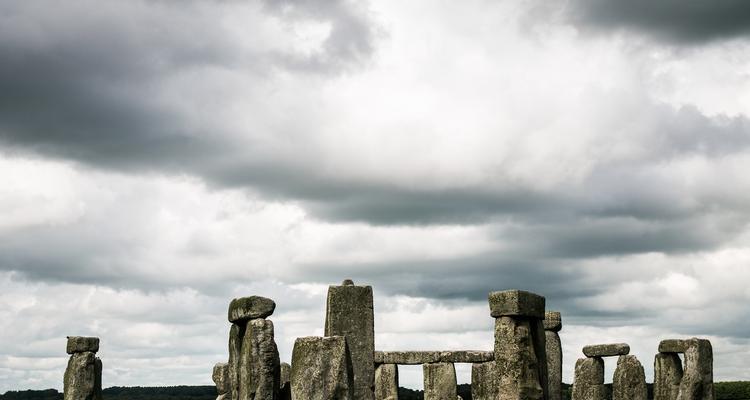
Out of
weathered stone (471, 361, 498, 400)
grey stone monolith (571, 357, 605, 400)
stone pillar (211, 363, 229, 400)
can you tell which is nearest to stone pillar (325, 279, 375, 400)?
stone pillar (211, 363, 229, 400)

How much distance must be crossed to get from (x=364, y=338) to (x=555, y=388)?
26.1 feet

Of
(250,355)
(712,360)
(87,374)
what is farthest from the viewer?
(87,374)

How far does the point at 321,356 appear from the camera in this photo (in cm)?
1538

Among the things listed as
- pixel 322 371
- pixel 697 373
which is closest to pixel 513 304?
pixel 322 371

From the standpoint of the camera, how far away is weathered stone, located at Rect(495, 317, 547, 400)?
56.4 ft

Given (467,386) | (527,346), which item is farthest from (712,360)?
(467,386)

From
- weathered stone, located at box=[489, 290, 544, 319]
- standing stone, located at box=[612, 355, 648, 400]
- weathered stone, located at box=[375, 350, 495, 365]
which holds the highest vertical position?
weathered stone, located at box=[489, 290, 544, 319]

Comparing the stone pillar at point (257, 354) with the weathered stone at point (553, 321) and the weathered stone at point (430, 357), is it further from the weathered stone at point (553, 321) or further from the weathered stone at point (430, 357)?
the weathered stone at point (430, 357)

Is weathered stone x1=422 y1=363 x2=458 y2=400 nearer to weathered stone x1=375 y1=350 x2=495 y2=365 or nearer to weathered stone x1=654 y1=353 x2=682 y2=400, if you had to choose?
weathered stone x1=375 y1=350 x2=495 y2=365

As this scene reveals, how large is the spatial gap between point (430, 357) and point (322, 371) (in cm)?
1592

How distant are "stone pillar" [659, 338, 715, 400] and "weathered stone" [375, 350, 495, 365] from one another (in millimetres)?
7124

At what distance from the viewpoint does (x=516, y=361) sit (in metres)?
17.2

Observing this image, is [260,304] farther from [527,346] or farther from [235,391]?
[527,346]

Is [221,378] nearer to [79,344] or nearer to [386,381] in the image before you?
[79,344]
